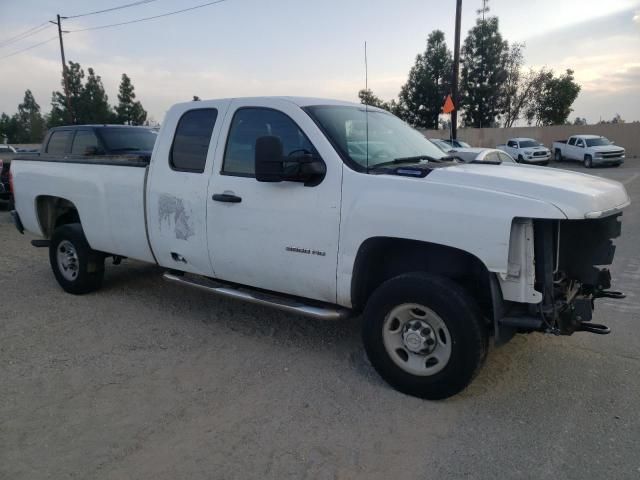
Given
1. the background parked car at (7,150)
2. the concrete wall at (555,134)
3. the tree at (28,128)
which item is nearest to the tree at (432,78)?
the concrete wall at (555,134)

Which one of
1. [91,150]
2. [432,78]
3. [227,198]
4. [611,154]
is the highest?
[432,78]

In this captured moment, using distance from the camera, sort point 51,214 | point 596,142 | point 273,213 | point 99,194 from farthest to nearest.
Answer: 1. point 596,142
2. point 51,214
3. point 99,194
4. point 273,213

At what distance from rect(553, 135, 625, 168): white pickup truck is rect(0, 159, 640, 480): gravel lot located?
1101 inches

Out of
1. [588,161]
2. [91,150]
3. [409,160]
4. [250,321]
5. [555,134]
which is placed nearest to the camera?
[409,160]

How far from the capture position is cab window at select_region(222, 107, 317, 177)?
4.12m

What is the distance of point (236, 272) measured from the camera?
4.45m

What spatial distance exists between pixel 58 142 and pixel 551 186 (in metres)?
8.69

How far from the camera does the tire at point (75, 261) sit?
5.89m

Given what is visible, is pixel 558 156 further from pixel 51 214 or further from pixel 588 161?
pixel 51 214

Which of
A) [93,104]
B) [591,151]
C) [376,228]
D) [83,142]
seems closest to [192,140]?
[376,228]

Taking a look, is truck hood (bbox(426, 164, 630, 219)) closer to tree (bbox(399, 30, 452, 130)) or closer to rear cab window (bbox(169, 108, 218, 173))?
rear cab window (bbox(169, 108, 218, 173))

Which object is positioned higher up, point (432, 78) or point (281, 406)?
point (432, 78)

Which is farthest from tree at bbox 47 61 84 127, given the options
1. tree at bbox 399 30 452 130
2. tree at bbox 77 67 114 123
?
tree at bbox 399 30 452 130

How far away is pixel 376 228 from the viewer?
3.55m
